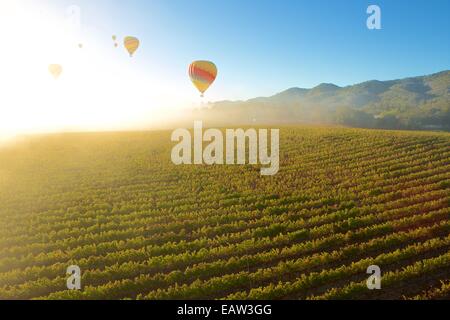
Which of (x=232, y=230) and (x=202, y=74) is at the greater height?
(x=202, y=74)

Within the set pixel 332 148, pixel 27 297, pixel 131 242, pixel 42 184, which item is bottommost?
pixel 27 297

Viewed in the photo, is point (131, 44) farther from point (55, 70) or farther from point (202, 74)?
point (55, 70)

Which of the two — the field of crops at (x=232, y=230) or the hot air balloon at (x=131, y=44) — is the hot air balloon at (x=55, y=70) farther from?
the field of crops at (x=232, y=230)

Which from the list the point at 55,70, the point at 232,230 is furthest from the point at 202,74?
the point at 55,70

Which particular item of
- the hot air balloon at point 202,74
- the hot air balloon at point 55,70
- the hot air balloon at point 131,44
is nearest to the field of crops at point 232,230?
the hot air balloon at point 202,74
